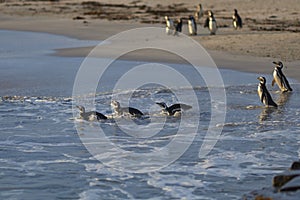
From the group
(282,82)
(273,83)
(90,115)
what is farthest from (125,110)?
(273,83)

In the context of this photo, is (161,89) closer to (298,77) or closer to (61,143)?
(298,77)

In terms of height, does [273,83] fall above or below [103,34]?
above

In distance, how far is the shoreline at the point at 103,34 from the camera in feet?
55.2

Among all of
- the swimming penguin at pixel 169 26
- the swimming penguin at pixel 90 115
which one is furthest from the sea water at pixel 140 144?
the swimming penguin at pixel 169 26

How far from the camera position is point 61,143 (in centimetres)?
976

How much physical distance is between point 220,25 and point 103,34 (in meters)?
5.56

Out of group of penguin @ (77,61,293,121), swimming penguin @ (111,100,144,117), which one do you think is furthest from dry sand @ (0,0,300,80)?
swimming penguin @ (111,100,144,117)

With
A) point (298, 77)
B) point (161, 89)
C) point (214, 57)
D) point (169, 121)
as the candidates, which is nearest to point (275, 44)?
point (214, 57)

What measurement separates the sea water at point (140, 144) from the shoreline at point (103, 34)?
1415 millimetres

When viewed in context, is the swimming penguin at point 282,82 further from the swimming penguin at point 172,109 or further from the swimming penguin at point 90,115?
the swimming penguin at point 90,115

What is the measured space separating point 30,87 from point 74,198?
290 inches

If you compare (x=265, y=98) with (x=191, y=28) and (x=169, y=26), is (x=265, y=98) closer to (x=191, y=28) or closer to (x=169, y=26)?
(x=191, y=28)

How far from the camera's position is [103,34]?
27.0 m

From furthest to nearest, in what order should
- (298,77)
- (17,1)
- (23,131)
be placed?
1. (17,1)
2. (298,77)
3. (23,131)
